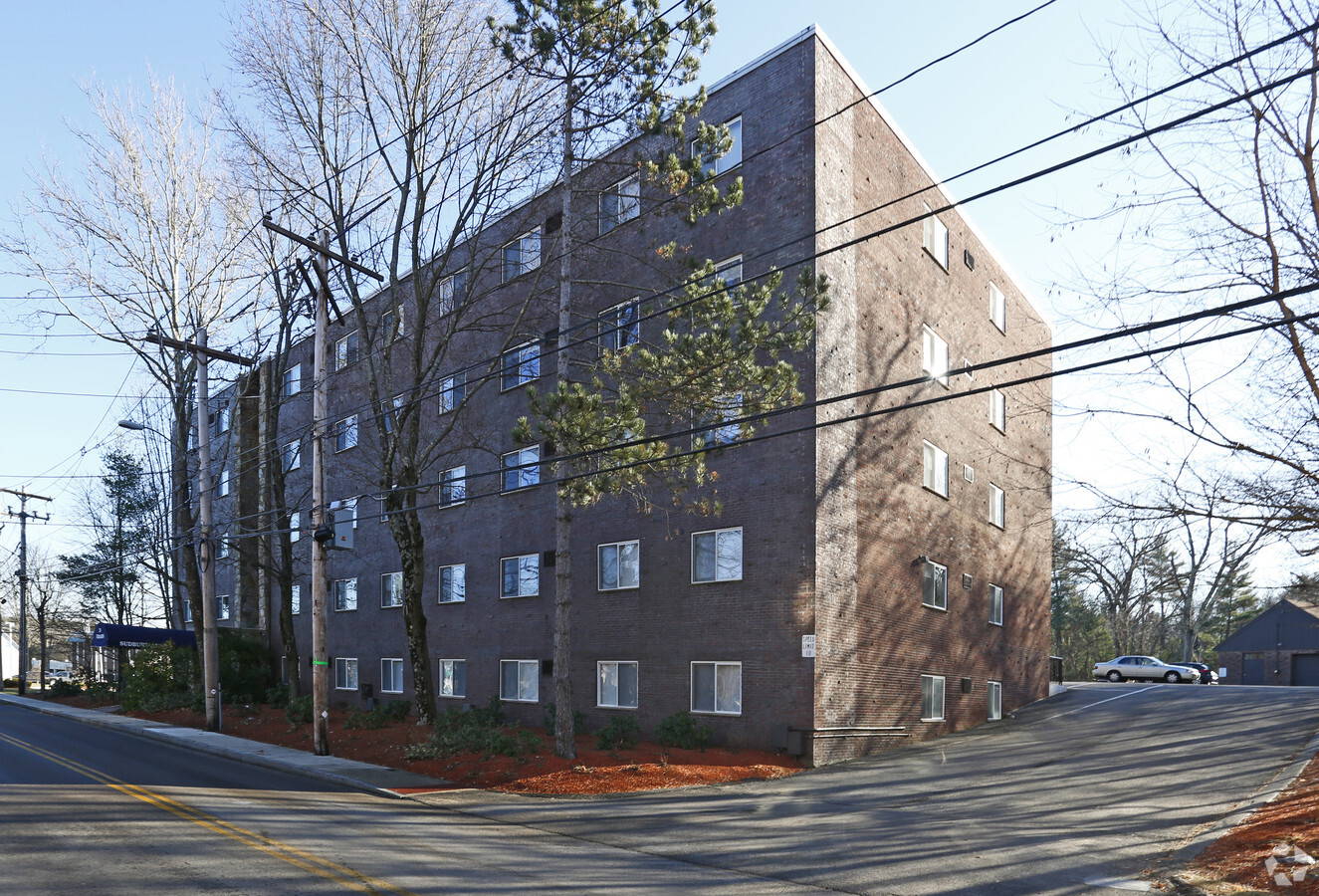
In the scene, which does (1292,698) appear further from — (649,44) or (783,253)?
(649,44)

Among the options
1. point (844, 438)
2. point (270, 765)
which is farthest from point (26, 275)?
point (844, 438)

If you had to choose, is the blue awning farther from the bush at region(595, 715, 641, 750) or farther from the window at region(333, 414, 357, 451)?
the bush at region(595, 715, 641, 750)

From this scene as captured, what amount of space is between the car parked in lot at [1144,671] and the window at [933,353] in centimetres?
2687

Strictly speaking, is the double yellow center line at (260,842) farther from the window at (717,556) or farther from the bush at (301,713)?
the window at (717,556)

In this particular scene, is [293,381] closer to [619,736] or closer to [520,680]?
[520,680]

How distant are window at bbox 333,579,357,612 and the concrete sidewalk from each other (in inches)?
298

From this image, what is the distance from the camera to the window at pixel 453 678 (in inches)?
1140

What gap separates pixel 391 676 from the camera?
1276 inches

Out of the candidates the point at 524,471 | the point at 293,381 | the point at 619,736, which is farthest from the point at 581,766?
the point at 293,381

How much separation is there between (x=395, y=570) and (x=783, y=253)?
62.1 feet

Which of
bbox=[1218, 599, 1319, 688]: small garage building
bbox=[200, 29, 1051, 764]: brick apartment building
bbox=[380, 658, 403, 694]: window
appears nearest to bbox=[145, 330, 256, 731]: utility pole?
bbox=[200, 29, 1051, 764]: brick apartment building

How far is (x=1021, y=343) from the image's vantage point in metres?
34.1

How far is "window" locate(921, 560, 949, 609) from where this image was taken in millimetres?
24875

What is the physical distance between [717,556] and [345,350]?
21033 mm
